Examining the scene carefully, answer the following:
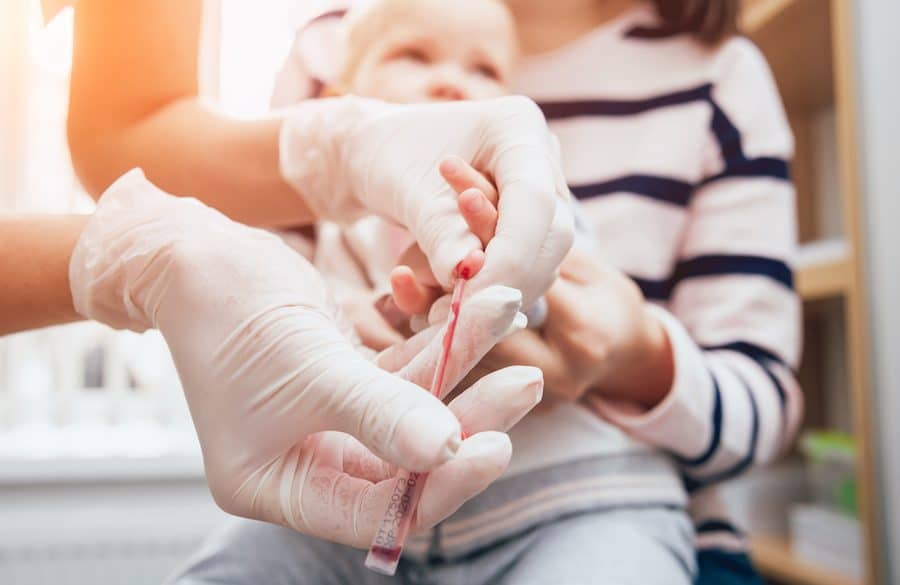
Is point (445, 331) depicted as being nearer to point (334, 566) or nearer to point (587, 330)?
point (587, 330)

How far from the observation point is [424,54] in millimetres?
463

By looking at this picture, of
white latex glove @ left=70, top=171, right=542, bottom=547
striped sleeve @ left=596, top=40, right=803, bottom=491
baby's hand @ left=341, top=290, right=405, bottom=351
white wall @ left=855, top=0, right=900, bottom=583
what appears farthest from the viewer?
white wall @ left=855, top=0, right=900, bottom=583

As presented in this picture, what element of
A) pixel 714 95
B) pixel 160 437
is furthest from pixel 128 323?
pixel 160 437

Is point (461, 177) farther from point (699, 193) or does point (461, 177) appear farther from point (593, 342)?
point (699, 193)

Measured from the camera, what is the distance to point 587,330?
506 millimetres

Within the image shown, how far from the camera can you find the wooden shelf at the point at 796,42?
102 centimetres

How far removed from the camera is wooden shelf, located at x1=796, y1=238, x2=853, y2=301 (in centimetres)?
93

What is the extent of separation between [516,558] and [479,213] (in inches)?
12.6

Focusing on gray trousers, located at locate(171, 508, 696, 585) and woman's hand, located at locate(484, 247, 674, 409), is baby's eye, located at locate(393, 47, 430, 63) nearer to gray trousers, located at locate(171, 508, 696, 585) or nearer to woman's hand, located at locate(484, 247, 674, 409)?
woman's hand, located at locate(484, 247, 674, 409)

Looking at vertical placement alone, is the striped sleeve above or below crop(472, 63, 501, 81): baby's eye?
below

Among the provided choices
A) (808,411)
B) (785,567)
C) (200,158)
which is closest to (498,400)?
(200,158)

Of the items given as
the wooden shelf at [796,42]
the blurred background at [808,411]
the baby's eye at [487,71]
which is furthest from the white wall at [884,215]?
the baby's eye at [487,71]

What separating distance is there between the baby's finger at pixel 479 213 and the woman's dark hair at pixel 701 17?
0.46 m

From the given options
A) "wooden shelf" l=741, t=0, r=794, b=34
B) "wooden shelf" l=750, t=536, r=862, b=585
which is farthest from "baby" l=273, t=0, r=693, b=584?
"wooden shelf" l=741, t=0, r=794, b=34
